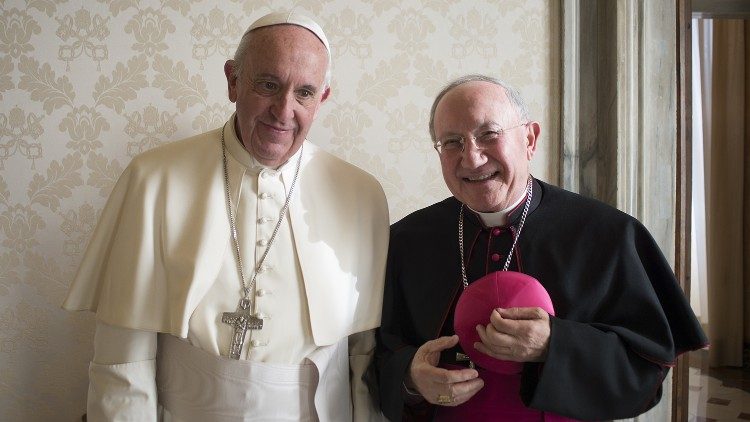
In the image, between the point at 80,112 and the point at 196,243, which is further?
the point at 80,112

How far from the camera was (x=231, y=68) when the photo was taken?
81.3 inches

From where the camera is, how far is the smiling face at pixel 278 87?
194cm

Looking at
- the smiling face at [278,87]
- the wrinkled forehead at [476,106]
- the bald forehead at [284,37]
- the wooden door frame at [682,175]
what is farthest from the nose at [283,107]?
the wooden door frame at [682,175]

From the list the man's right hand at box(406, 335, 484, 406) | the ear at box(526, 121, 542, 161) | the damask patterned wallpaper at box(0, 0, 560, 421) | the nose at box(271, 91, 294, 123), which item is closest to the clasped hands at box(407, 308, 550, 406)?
the man's right hand at box(406, 335, 484, 406)

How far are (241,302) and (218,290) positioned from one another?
3.1 inches

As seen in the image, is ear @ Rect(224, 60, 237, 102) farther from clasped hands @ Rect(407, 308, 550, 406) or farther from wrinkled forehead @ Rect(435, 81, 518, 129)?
clasped hands @ Rect(407, 308, 550, 406)

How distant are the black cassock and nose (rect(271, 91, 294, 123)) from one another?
0.67 meters

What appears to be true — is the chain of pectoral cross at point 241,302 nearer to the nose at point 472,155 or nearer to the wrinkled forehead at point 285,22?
the wrinkled forehead at point 285,22

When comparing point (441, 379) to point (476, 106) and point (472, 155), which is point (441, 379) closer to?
point (472, 155)

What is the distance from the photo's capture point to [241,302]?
1997 mm

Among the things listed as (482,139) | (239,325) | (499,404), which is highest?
(482,139)

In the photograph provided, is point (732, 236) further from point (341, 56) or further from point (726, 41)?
point (341, 56)

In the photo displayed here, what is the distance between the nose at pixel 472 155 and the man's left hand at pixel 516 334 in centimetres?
47

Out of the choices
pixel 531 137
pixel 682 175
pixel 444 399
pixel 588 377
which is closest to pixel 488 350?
pixel 444 399
